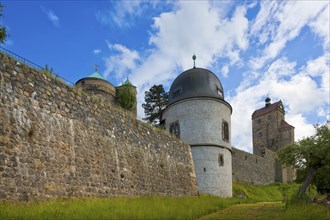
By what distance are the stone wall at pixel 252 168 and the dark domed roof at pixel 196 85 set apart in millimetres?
18228

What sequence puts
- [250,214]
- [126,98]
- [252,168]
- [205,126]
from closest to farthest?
[250,214] < [205,126] < [126,98] < [252,168]

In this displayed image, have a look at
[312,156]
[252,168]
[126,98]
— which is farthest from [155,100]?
[312,156]

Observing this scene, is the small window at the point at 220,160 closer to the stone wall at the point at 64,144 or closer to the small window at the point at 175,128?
the small window at the point at 175,128

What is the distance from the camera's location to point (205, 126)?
25.9m

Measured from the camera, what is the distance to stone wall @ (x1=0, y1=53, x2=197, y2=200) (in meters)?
10.2

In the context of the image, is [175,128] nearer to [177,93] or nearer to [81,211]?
[177,93]

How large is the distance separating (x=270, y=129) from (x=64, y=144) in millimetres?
63382

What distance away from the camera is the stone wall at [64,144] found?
10203 millimetres

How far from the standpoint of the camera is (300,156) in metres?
16.8

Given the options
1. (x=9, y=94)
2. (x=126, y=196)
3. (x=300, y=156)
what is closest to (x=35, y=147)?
(x=9, y=94)

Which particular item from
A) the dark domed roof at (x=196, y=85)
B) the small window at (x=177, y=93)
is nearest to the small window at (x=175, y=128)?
the dark domed roof at (x=196, y=85)

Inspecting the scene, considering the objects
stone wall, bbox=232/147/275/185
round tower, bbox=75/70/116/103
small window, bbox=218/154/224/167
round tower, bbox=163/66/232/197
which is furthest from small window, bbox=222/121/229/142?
round tower, bbox=75/70/116/103

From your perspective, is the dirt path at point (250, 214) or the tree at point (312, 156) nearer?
the dirt path at point (250, 214)

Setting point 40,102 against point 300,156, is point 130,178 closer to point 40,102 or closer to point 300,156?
point 40,102
